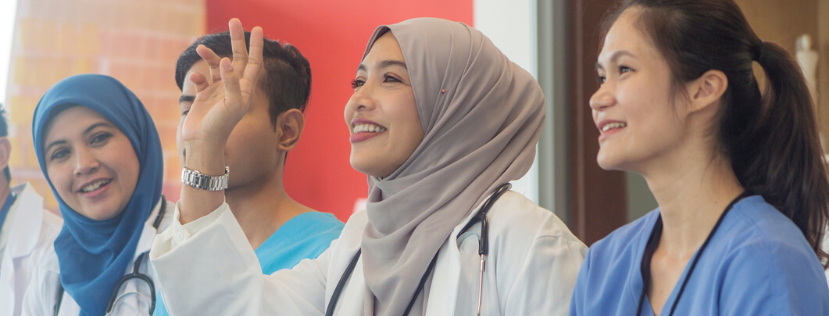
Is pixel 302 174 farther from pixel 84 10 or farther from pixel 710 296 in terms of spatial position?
pixel 710 296

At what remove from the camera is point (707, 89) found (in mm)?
994

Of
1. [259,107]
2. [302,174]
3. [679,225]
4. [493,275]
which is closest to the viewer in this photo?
[679,225]

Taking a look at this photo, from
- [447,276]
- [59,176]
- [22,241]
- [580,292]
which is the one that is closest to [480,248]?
[447,276]

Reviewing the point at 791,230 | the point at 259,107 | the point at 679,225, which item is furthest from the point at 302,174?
the point at 791,230

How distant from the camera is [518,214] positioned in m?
1.14

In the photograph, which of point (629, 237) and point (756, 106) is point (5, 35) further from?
point (756, 106)

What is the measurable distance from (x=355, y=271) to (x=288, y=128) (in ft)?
1.98

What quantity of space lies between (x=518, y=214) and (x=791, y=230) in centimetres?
42

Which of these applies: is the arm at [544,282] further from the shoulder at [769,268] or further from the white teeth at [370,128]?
the white teeth at [370,128]

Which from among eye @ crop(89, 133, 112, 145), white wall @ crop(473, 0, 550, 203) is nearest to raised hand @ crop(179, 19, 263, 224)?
eye @ crop(89, 133, 112, 145)

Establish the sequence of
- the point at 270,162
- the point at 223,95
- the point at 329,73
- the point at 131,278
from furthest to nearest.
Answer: the point at 329,73 → the point at 131,278 → the point at 270,162 → the point at 223,95

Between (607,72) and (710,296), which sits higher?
(607,72)

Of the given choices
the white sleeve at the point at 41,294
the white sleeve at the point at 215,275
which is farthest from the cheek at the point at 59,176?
the white sleeve at the point at 215,275

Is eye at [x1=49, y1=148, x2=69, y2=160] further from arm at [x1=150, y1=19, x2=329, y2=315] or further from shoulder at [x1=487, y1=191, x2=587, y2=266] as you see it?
shoulder at [x1=487, y1=191, x2=587, y2=266]
